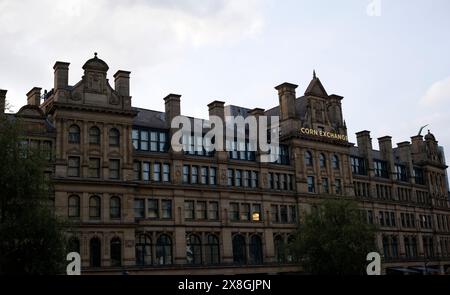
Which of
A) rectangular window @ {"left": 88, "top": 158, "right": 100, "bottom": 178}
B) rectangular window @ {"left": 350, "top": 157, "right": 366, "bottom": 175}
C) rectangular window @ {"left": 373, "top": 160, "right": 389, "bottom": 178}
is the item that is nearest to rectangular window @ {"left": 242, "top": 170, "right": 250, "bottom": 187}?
rectangular window @ {"left": 88, "top": 158, "right": 100, "bottom": 178}

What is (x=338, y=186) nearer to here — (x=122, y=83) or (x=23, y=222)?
(x=122, y=83)

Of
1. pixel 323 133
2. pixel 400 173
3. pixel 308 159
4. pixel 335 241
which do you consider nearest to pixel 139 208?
pixel 335 241

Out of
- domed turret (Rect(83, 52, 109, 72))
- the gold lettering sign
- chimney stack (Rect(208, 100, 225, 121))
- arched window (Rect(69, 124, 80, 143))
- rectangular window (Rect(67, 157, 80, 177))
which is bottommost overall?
rectangular window (Rect(67, 157, 80, 177))

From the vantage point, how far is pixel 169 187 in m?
61.2

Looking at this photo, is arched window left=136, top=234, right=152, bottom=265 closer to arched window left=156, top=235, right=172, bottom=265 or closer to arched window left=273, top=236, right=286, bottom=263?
arched window left=156, top=235, right=172, bottom=265

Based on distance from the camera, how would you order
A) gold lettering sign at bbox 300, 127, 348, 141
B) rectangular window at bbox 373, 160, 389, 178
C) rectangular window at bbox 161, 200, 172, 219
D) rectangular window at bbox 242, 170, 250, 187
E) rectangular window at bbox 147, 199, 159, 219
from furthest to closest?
rectangular window at bbox 373, 160, 389, 178, gold lettering sign at bbox 300, 127, 348, 141, rectangular window at bbox 242, 170, 250, 187, rectangular window at bbox 161, 200, 172, 219, rectangular window at bbox 147, 199, 159, 219

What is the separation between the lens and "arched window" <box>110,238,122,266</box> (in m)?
55.1

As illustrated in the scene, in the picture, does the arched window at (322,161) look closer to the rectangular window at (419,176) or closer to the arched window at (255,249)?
the arched window at (255,249)

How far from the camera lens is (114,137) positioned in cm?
5850

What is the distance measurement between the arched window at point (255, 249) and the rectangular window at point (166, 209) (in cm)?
1181

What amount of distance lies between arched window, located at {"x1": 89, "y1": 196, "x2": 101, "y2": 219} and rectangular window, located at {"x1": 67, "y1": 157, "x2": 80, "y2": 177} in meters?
2.97

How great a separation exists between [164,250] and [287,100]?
28.0m

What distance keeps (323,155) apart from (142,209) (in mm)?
30014
